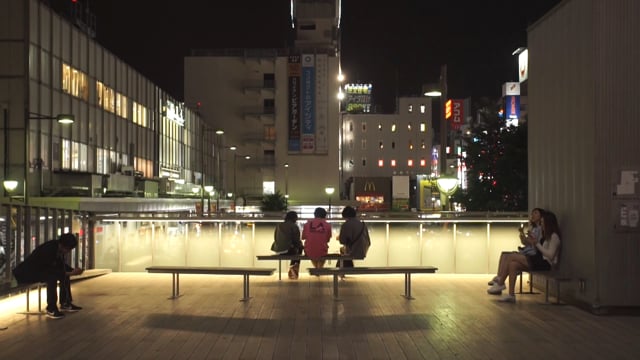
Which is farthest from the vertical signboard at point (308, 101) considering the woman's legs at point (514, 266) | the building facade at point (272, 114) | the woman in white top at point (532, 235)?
the woman's legs at point (514, 266)

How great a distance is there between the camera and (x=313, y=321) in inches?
394

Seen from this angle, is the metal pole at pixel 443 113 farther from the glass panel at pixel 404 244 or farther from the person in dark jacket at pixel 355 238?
the person in dark jacket at pixel 355 238

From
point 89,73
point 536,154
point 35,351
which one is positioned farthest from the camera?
point 89,73

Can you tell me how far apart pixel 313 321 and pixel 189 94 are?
246 ft

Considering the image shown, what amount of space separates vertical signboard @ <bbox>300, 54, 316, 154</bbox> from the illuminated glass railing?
205ft

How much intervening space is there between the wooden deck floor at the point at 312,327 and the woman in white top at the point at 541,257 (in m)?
0.53

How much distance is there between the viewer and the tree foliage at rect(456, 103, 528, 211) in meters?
32.3

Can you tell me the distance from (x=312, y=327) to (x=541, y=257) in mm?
4573

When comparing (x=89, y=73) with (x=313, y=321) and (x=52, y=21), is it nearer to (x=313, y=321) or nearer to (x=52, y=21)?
(x=52, y=21)

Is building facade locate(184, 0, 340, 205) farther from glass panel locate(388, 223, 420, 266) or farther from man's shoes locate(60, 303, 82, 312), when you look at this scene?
man's shoes locate(60, 303, 82, 312)

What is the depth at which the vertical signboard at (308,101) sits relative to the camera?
78250 mm

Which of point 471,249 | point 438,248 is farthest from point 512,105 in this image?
point 438,248

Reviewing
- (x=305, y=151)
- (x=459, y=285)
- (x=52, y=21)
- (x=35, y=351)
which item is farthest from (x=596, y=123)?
(x=305, y=151)

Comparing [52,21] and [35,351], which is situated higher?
→ [52,21]
